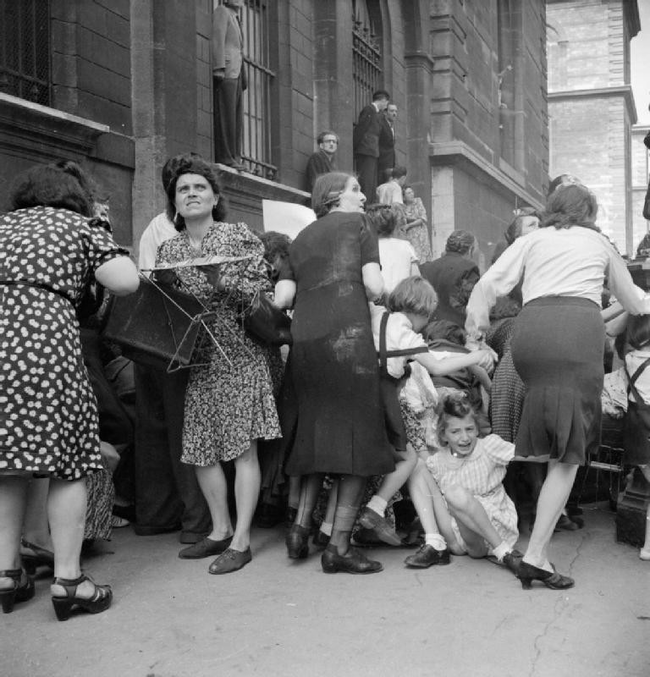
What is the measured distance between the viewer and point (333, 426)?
15.2ft

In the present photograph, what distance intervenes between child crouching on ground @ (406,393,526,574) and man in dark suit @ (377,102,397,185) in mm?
10369

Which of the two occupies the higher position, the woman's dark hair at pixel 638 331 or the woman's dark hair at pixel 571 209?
the woman's dark hair at pixel 571 209

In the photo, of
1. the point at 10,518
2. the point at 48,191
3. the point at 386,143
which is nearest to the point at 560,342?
the point at 48,191

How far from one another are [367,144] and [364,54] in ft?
5.68

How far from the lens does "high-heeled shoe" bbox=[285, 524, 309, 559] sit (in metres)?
4.72

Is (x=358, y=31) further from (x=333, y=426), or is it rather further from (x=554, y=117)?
(x=554, y=117)

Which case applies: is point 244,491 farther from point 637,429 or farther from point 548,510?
point 637,429

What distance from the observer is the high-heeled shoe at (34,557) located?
4543mm

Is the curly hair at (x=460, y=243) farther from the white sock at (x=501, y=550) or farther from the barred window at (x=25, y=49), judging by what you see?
the barred window at (x=25, y=49)

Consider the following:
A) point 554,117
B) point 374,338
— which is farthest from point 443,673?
point 554,117

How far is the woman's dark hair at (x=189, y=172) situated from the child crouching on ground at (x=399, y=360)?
97 cm

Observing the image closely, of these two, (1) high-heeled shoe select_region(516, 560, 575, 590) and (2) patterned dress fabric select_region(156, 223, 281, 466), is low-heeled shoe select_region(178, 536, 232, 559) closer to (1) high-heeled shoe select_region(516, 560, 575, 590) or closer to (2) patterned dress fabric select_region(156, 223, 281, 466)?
(2) patterned dress fabric select_region(156, 223, 281, 466)

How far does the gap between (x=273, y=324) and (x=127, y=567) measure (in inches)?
53.7

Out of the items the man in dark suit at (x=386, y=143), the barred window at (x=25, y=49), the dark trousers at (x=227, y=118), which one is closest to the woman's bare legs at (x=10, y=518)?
the barred window at (x=25, y=49)
